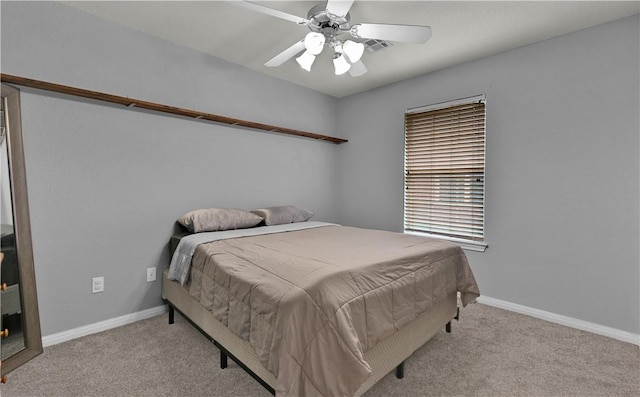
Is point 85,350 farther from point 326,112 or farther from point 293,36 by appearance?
point 326,112

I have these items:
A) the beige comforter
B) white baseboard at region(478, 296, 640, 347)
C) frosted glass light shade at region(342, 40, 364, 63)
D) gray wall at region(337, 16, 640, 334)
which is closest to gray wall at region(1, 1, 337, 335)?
the beige comforter

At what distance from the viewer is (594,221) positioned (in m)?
2.37

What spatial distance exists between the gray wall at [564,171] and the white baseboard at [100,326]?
10.1ft

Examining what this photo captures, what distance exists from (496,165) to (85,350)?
365cm

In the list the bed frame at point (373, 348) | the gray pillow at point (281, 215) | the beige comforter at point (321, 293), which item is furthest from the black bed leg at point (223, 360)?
the gray pillow at point (281, 215)

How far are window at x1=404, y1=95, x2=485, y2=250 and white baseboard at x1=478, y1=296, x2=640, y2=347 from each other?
58 centimetres

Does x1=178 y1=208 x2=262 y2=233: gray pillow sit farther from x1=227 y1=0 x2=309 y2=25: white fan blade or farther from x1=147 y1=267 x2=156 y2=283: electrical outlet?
x1=227 y1=0 x2=309 y2=25: white fan blade

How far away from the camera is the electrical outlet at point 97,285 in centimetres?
231

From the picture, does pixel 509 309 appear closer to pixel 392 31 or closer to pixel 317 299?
pixel 317 299

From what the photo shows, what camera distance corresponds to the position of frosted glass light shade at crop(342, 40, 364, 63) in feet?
6.47

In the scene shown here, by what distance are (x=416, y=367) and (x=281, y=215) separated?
1.87 meters

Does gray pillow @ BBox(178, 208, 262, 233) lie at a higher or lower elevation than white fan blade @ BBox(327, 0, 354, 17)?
lower

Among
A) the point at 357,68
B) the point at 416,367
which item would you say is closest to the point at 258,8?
the point at 357,68

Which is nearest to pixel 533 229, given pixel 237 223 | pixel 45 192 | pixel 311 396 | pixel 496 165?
pixel 496 165
